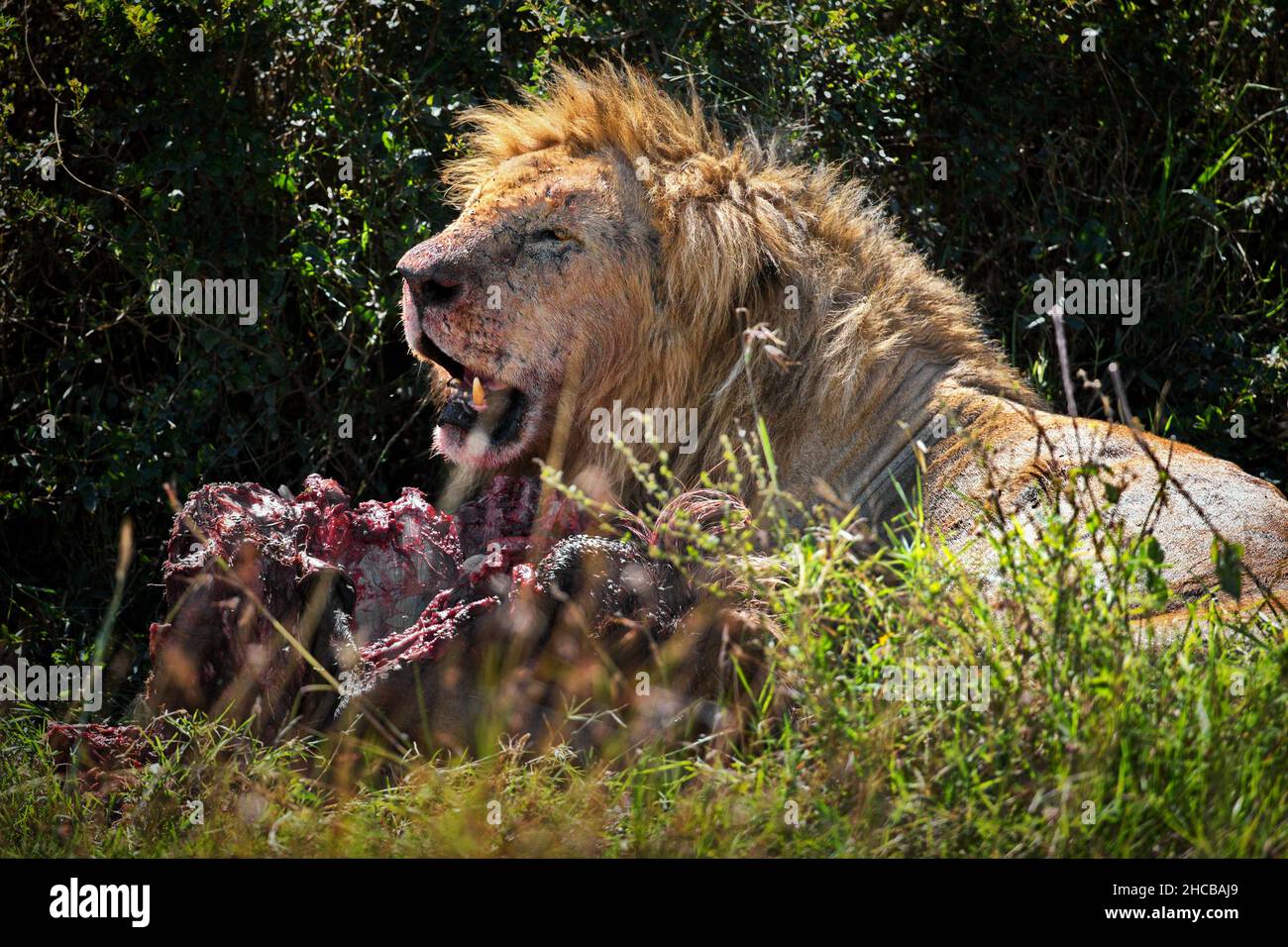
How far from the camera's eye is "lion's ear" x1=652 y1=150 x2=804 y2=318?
4453 millimetres

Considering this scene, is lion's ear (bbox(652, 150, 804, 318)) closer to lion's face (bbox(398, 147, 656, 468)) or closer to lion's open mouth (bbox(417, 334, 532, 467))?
lion's face (bbox(398, 147, 656, 468))

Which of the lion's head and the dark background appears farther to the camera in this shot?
the dark background

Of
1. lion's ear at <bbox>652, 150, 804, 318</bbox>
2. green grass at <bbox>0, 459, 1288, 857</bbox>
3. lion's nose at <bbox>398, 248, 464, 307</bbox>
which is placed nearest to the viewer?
green grass at <bbox>0, 459, 1288, 857</bbox>

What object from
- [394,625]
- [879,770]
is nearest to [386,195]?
[394,625]

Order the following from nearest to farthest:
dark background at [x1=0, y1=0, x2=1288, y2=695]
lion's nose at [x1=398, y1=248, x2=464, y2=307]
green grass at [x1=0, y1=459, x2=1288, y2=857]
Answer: green grass at [x1=0, y1=459, x2=1288, y2=857] < lion's nose at [x1=398, y1=248, x2=464, y2=307] < dark background at [x1=0, y1=0, x2=1288, y2=695]

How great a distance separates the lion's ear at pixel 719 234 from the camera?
445cm

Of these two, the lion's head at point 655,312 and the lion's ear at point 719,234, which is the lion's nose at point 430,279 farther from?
the lion's ear at point 719,234

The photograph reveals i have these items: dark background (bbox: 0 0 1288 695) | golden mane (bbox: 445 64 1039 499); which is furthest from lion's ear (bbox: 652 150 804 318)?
dark background (bbox: 0 0 1288 695)

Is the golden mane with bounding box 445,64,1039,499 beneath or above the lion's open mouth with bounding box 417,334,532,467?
above

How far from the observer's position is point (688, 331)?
4.49 meters

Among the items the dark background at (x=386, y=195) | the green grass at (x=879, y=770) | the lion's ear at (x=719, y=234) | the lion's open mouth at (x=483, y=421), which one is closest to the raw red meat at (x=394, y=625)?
the green grass at (x=879, y=770)

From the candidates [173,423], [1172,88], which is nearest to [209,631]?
[173,423]

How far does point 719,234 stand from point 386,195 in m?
1.79

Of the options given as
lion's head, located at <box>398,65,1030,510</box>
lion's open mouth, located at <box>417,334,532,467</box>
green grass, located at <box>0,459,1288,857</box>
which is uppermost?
lion's head, located at <box>398,65,1030,510</box>
